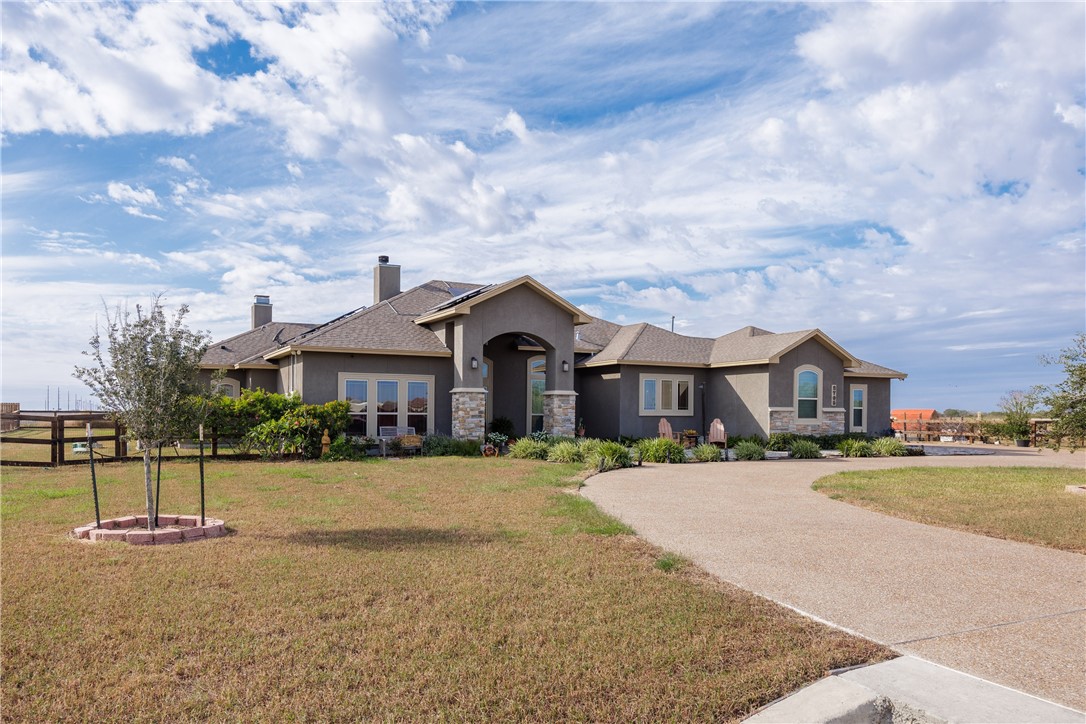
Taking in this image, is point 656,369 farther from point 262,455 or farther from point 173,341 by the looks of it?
point 173,341

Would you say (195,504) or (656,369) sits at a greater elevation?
(656,369)

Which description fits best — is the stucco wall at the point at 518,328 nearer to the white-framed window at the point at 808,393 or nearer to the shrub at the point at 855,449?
the white-framed window at the point at 808,393

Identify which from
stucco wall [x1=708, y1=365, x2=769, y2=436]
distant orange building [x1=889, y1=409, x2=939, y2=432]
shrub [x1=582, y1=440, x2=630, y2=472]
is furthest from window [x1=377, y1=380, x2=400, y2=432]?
distant orange building [x1=889, y1=409, x2=939, y2=432]

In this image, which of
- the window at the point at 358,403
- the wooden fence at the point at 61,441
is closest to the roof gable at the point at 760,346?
the window at the point at 358,403

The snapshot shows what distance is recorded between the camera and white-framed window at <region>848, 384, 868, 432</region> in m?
29.4

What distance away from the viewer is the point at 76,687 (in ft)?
15.5

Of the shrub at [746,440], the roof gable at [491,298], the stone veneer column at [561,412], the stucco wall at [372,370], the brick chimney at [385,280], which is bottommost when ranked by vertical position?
the shrub at [746,440]

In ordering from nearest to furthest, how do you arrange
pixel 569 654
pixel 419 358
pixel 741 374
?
pixel 569 654 → pixel 419 358 → pixel 741 374

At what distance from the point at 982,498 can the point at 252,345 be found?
25.0 metres

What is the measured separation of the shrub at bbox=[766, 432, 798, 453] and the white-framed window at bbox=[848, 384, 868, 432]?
21.6 feet

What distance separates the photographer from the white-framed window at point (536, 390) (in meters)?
25.6

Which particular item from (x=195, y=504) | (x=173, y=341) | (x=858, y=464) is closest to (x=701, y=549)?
(x=173, y=341)

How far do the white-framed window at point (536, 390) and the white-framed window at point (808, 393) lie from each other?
9.03 meters

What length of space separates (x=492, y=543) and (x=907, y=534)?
587cm
